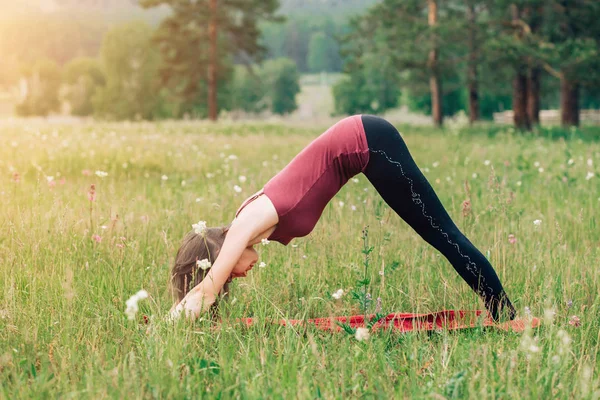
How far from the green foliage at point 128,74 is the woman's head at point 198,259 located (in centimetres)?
6097

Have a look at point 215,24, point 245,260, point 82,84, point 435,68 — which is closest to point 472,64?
point 435,68

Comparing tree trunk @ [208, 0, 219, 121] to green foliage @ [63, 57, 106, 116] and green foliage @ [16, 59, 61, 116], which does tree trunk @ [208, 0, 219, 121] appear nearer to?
green foliage @ [63, 57, 106, 116]

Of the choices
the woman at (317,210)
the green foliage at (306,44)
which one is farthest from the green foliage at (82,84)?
the woman at (317,210)

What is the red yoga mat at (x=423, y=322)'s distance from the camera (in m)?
2.92

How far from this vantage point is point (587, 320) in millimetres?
3047

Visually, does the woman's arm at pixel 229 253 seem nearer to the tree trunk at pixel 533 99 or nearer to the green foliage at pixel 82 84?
the tree trunk at pixel 533 99

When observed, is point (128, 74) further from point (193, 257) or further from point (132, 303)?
point (132, 303)

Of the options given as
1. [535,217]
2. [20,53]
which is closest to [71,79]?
[20,53]

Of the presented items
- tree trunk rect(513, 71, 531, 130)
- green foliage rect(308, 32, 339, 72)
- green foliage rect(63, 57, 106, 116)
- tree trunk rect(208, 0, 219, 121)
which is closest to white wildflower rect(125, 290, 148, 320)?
tree trunk rect(513, 71, 531, 130)

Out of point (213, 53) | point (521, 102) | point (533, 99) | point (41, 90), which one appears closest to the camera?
point (521, 102)

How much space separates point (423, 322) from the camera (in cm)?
304

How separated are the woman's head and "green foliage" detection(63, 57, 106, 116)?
76.1m

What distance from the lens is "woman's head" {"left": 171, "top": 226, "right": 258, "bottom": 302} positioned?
3.01m

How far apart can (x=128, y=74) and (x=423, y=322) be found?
67.0 metres
